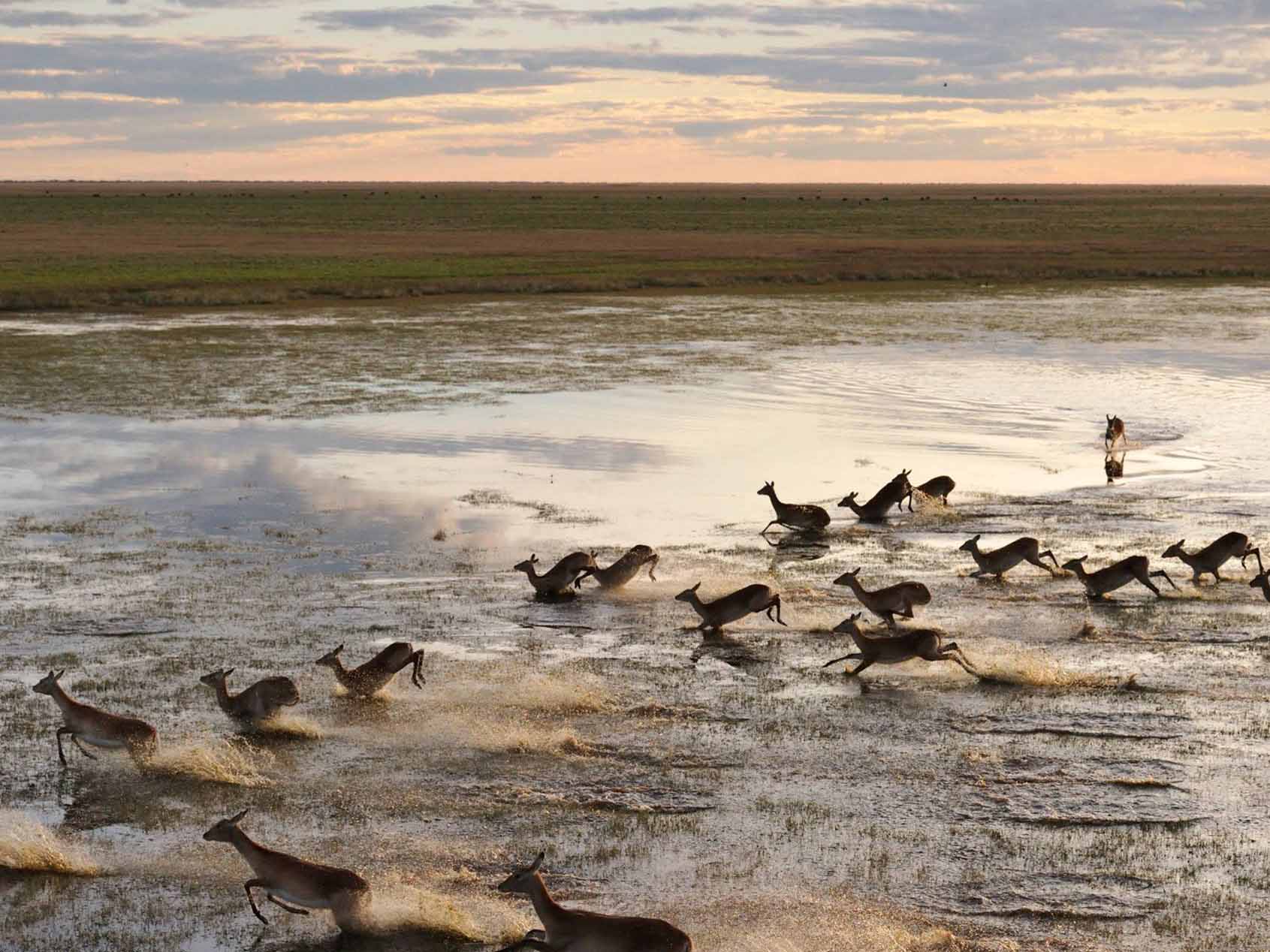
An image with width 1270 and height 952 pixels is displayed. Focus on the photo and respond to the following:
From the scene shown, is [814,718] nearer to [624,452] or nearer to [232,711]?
[232,711]

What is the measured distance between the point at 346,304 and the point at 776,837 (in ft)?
136

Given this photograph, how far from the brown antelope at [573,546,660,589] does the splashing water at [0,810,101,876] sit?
732 centimetres

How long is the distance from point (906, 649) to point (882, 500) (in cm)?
674

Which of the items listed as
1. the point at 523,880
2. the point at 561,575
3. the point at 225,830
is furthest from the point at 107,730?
the point at 561,575

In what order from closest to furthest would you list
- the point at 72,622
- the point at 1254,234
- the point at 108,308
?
the point at 72,622 → the point at 108,308 → the point at 1254,234

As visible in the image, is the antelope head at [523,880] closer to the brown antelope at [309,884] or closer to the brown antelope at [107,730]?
the brown antelope at [309,884]

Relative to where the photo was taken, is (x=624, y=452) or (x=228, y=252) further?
(x=228, y=252)

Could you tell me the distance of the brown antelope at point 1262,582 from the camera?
16594 mm

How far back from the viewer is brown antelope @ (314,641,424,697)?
13.1 m

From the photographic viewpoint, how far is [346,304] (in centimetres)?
5000

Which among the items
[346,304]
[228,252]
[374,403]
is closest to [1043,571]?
[374,403]

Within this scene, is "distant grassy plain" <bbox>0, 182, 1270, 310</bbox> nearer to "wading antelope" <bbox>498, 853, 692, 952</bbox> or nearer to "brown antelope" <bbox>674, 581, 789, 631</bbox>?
"brown antelope" <bbox>674, 581, 789, 631</bbox>

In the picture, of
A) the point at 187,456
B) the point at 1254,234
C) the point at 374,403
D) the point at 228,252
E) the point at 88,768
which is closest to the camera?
the point at 88,768

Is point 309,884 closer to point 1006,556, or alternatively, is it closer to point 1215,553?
point 1006,556
